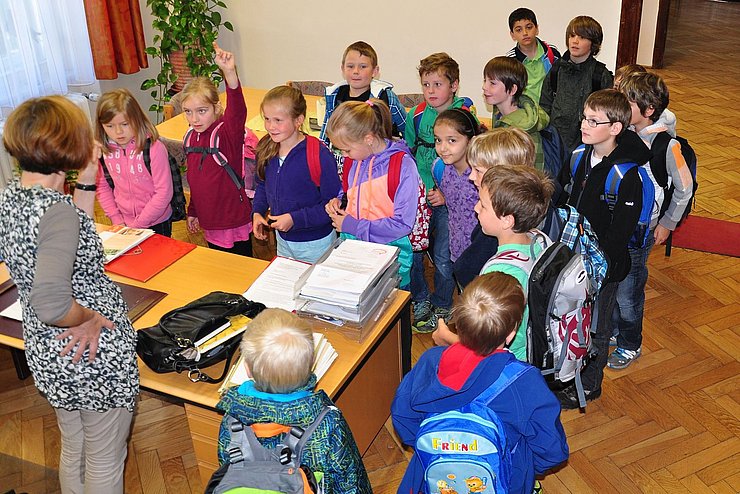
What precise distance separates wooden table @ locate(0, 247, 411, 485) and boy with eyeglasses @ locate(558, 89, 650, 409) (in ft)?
2.63

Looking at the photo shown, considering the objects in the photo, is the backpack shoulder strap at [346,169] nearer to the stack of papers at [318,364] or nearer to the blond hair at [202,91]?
the blond hair at [202,91]

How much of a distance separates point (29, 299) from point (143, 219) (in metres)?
1.31

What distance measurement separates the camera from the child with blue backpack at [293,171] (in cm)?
298

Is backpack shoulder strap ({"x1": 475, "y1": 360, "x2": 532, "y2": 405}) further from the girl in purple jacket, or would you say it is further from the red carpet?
the red carpet

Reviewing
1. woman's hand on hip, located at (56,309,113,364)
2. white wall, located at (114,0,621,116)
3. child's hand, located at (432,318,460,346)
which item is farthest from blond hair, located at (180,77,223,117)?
white wall, located at (114,0,621,116)

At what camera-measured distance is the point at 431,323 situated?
3705 mm

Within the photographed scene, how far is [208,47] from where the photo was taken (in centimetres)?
561

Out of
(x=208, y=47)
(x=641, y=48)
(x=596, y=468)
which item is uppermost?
(x=208, y=47)

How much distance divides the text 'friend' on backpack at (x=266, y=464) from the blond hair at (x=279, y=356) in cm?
10

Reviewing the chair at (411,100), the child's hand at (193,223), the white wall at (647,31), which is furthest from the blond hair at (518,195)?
the white wall at (647,31)

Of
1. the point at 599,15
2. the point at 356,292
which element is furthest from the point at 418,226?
the point at 599,15

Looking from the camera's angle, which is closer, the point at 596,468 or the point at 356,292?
the point at 356,292

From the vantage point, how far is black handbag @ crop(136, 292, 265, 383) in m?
2.31

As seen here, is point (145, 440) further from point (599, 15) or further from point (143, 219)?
point (599, 15)
